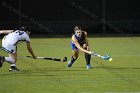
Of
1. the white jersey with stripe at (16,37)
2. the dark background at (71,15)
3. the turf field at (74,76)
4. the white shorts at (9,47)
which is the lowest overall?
the dark background at (71,15)

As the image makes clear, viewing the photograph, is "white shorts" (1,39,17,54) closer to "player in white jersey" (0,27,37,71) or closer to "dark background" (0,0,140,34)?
"player in white jersey" (0,27,37,71)

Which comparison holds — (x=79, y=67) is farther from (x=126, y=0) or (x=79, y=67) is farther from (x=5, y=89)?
(x=126, y=0)

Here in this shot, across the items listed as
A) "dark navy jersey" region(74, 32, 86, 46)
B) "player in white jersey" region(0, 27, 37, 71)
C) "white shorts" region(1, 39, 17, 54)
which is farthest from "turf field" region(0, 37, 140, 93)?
"dark navy jersey" region(74, 32, 86, 46)

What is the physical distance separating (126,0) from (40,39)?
5.78m

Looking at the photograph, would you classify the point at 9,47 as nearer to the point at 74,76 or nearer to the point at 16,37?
the point at 16,37

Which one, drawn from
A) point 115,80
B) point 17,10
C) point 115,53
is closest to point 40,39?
point 17,10

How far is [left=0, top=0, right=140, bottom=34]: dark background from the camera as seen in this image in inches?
1188

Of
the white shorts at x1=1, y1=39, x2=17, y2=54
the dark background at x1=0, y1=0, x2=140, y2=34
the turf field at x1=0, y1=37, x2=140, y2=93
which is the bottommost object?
the dark background at x1=0, y1=0, x2=140, y2=34

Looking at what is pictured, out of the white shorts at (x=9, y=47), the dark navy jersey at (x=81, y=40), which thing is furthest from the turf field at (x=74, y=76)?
the dark navy jersey at (x=81, y=40)

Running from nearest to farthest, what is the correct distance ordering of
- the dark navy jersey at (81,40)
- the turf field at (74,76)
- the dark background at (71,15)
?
the turf field at (74,76)
the dark navy jersey at (81,40)
the dark background at (71,15)

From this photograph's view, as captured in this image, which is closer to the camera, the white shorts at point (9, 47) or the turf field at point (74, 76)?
the turf field at point (74, 76)

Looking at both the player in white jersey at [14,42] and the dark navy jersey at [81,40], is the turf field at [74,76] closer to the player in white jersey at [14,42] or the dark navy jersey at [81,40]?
the player in white jersey at [14,42]

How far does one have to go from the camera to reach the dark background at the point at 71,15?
1188 inches

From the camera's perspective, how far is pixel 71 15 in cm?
3045
